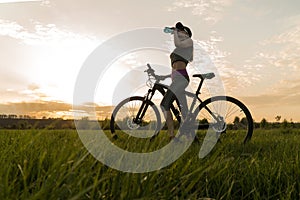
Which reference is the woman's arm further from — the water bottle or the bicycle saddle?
the bicycle saddle

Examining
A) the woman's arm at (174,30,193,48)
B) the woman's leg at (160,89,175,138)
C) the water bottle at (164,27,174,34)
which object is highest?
the water bottle at (164,27,174,34)

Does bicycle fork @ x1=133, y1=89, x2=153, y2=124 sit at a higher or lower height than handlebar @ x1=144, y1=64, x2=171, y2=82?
lower

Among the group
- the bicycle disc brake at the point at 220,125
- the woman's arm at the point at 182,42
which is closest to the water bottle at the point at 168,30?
the woman's arm at the point at 182,42

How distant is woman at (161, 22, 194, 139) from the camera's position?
20.6 feet

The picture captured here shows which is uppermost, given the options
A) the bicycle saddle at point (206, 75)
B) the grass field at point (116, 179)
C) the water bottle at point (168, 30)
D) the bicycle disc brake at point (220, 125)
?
the water bottle at point (168, 30)

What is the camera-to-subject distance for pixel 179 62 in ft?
20.6

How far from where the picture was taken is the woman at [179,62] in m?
6.28

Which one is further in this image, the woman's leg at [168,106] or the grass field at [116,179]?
the woman's leg at [168,106]

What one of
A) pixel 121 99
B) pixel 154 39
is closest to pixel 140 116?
pixel 121 99

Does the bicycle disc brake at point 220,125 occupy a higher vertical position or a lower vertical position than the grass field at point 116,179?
higher

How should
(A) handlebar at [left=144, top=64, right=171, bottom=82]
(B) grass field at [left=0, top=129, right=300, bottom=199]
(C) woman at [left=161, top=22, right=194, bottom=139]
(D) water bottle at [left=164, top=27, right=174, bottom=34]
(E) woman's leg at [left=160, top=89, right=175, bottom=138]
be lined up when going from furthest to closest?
(A) handlebar at [left=144, top=64, right=171, bottom=82], (E) woman's leg at [left=160, top=89, right=175, bottom=138], (D) water bottle at [left=164, top=27, right=174, bottom=34], (C) woman at [left=161, top=22, right=194, bottom=139], (B) grass field at [left=0, top=129, right=300, bottom=199]

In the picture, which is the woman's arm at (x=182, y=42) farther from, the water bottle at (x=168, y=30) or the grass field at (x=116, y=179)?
the grass field at (x=116, y=179)

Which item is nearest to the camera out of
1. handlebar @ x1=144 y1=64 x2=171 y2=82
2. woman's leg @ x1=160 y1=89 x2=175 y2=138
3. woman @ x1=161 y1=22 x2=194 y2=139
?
woman @ x1=161 y1=22 x2=194 y2=139

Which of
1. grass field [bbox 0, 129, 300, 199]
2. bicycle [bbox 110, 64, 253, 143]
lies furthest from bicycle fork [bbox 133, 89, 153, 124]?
grass field [bbox 0, 129, 300, 199]
